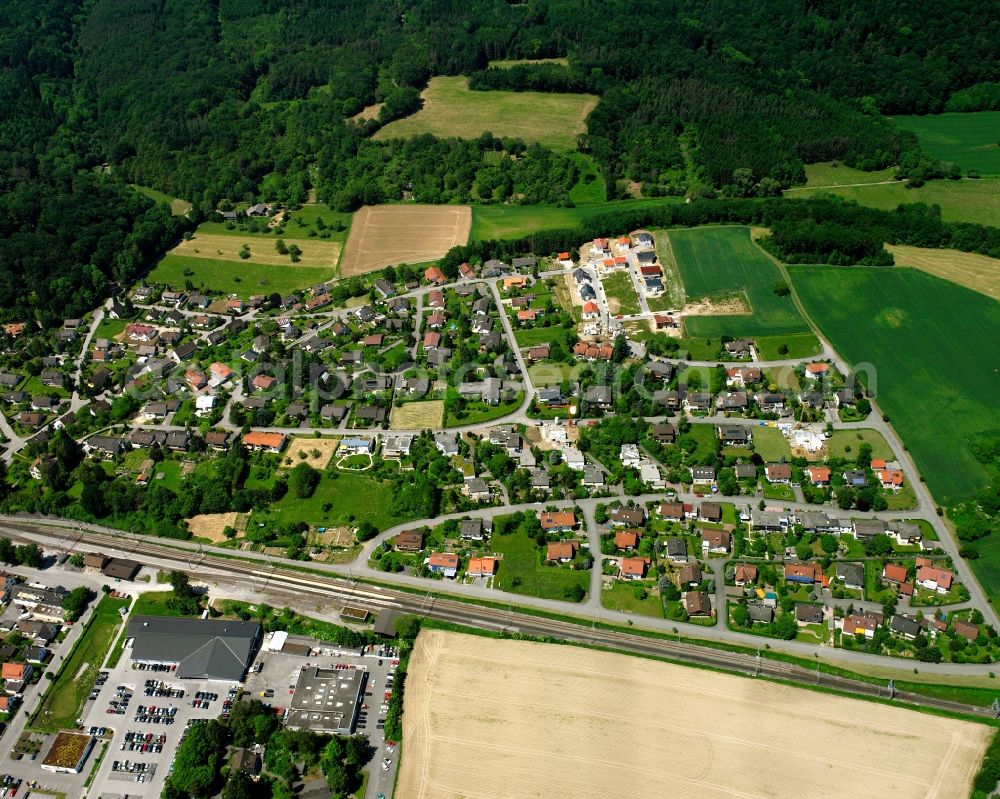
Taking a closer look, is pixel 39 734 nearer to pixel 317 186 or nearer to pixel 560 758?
pixel 560 758

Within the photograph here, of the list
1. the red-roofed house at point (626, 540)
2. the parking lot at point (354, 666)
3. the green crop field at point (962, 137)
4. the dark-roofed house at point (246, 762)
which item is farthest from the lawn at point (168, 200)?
the green crop field at point (962, 137)

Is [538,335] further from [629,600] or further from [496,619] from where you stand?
[496,619]

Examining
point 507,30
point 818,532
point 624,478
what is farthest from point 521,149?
point 818,532

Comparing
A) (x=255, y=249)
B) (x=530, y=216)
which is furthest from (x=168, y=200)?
(x=530, y=216)

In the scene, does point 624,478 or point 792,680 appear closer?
point 792,680

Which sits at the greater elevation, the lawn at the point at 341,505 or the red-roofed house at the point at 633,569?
the red-roofed house at the point at 633,569

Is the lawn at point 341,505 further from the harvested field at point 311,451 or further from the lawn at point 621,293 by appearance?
the lawn at point 621,293
